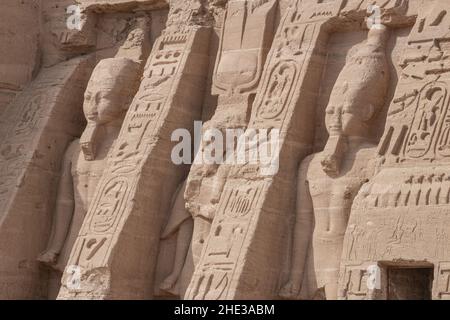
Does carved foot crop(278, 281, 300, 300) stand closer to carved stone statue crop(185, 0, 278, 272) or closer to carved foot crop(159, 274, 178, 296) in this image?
carved stone statue crop(185, 0, 278, 272)

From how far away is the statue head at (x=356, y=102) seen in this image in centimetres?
1007

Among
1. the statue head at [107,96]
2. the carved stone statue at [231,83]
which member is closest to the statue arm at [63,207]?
the statue head at [107,96]

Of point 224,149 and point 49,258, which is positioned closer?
point 224,149

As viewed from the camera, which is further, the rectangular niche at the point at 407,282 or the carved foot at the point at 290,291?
the carved foot at the point at 290,291

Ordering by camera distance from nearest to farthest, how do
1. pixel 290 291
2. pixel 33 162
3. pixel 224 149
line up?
pixel 290 291 < pixel 224 149 < pixel 33 162

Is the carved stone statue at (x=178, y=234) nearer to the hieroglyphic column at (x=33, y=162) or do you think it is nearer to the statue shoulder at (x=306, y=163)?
the statue shoulder at (x=306, y=163)

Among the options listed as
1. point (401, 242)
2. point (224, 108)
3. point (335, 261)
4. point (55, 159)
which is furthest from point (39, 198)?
point (401, 242)

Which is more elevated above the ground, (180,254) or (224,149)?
(224,149)

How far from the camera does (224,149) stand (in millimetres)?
10883

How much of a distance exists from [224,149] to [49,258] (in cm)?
197

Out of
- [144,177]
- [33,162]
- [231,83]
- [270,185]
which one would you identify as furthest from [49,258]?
[270,185]

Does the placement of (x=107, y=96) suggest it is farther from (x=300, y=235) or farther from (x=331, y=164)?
(x=331, y=164)

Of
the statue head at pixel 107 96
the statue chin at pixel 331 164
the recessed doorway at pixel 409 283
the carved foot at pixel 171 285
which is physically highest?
the statue head at pixel 107 96

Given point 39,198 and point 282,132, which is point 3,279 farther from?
point 282,132
